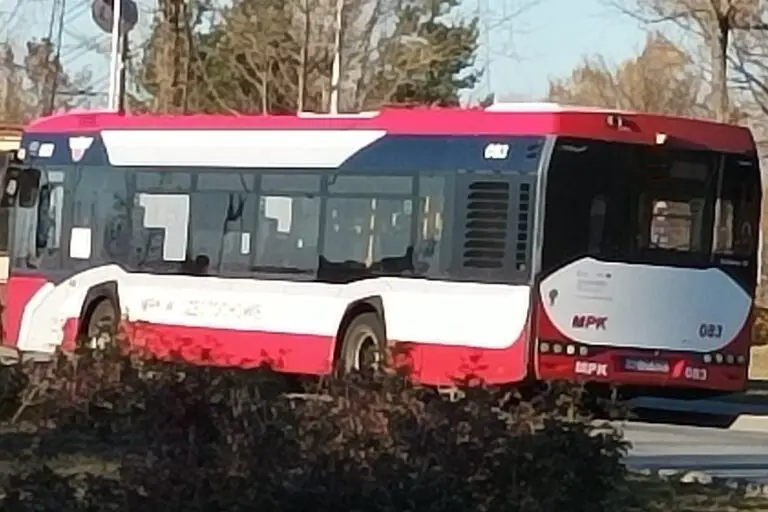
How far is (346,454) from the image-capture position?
1107 centimetres

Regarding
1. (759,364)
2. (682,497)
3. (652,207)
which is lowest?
(759,364)

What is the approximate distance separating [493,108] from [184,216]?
432 centimetres

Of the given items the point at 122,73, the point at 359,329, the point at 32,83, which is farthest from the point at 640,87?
the point at 359,329

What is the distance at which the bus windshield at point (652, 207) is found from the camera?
19516mm

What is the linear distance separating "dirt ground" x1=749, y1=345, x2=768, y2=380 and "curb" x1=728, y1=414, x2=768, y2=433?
6.11 m

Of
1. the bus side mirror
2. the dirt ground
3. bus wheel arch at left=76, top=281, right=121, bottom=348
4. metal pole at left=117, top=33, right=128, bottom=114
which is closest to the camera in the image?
bus wheel arch at left=76, top=281, right=121, bottom=348

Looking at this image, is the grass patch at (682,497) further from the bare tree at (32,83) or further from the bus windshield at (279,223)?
the bare tree at (32,83)

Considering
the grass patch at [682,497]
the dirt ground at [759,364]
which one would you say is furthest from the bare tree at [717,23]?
the grass patch at [682,497]

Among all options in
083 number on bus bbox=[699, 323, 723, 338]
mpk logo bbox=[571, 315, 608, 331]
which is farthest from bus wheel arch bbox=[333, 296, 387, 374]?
083 number on bus bbox=[699, 323, 723, 338]

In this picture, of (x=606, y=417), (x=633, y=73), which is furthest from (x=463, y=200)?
(x=633, y=73)

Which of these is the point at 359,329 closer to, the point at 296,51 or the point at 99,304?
the point at 99,304

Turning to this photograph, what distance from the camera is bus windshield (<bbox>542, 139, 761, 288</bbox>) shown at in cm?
1952

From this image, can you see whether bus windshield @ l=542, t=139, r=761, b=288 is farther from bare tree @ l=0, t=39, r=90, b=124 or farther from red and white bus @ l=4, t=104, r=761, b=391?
bare tree @ l=0, t=39, r=90, b=124

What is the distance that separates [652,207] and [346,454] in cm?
945
